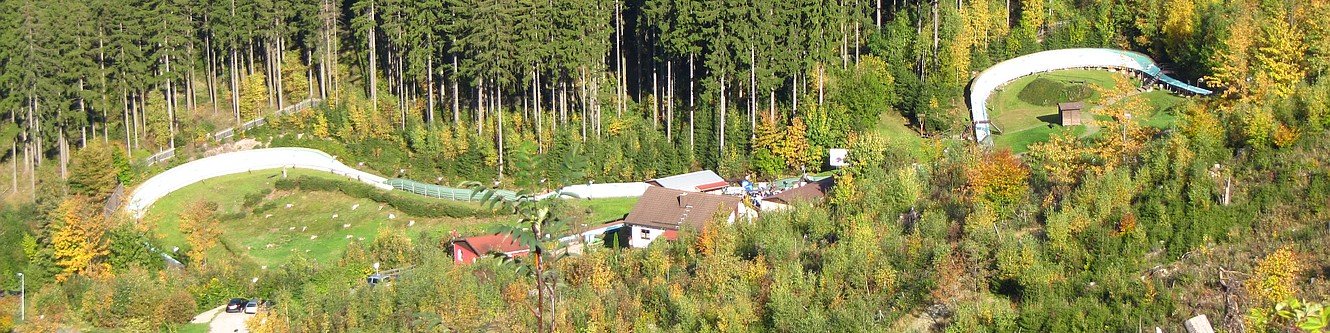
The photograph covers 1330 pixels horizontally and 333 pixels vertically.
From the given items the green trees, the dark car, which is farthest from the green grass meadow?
the green trees

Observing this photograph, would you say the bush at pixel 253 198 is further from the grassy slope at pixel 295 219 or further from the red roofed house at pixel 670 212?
the red roofed house at pixel 670 212

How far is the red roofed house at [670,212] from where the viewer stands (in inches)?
2055

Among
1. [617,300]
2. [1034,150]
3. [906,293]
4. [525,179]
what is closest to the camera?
[525,179]

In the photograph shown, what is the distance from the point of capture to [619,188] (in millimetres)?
61000

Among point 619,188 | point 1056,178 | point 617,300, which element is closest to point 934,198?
point 1056,178

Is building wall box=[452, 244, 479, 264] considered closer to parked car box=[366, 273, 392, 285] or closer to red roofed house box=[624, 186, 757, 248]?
parked car box=[366, 273, 392, 285]

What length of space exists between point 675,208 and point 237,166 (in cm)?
2574

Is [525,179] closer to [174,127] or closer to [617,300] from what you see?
[617,300]

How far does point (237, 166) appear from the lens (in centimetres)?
6762

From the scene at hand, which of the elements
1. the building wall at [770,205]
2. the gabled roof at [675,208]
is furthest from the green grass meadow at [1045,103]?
the gabled roof at [675,208]

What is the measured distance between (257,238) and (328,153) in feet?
29.4

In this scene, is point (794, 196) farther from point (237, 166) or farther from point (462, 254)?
point (237, 166)

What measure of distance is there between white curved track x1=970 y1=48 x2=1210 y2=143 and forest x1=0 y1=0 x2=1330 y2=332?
41.5 inches

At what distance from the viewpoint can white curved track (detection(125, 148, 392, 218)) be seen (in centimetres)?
6538
